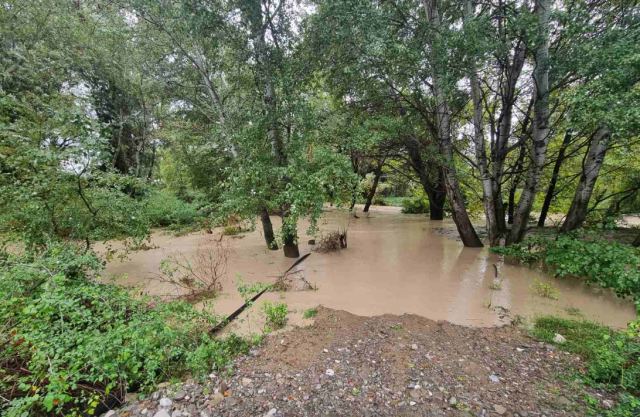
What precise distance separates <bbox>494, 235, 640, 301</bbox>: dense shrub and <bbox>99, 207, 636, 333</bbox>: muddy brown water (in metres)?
0.29

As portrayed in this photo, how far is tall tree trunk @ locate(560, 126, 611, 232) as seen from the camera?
598cm

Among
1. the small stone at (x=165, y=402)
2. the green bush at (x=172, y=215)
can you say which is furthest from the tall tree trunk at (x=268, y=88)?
the green bush at (x=172, y=215)

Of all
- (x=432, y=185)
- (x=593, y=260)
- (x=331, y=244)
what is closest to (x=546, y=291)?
(x=593, y=260)

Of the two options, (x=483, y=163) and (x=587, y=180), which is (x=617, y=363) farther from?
(x=587, y=180)

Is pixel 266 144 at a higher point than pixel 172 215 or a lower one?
higher

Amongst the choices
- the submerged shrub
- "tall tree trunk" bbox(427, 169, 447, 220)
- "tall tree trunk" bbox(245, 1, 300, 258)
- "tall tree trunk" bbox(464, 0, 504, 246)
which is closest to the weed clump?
"tall tree trunk" bbox(245, 1, 300, 258)

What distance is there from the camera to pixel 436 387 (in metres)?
2.45

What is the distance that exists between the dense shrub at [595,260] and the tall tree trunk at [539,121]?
2.78 ft

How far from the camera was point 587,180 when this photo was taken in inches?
249

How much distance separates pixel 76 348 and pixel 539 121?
27.3ft

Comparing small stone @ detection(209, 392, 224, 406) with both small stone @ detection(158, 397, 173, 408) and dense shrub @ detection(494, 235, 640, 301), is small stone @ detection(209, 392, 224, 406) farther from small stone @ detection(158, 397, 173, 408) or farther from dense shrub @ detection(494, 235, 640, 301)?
dense shrub @ detection(494, 235, 640, 301)

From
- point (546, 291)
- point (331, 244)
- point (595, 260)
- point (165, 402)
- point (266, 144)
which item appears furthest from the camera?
point (331, 244)

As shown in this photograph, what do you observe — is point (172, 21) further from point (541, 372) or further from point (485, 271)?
point (485, 271)

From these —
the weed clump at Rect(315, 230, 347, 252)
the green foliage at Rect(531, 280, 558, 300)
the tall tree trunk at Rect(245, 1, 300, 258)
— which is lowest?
the green foliage at Rect(531, 280, 558, 300)
